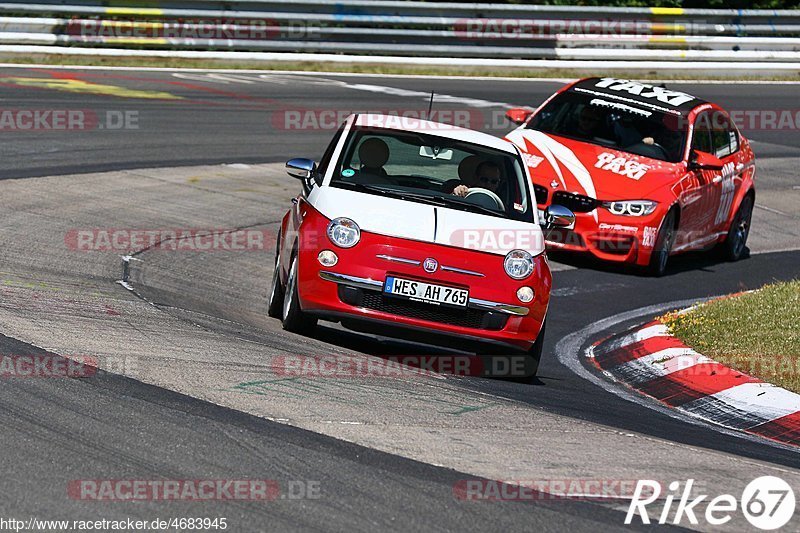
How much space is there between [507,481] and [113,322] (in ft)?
10.3

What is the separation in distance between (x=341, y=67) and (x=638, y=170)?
11977 mm

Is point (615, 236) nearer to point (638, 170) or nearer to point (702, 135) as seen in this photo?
point (638, 170)

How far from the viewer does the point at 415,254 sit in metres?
8.38

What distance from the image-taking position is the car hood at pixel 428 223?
855 cm

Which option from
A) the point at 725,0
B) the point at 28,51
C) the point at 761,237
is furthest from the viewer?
the point at 725,0

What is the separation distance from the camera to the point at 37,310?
25.5 feet

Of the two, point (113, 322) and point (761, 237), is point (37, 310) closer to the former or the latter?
point (113, 322)

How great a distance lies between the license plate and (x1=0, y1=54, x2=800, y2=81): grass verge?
1520 centimetres

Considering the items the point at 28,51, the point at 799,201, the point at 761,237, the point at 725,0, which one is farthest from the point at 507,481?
the point at 725,0

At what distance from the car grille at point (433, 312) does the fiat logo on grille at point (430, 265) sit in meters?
0.22

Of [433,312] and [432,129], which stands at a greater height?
[432,129]
